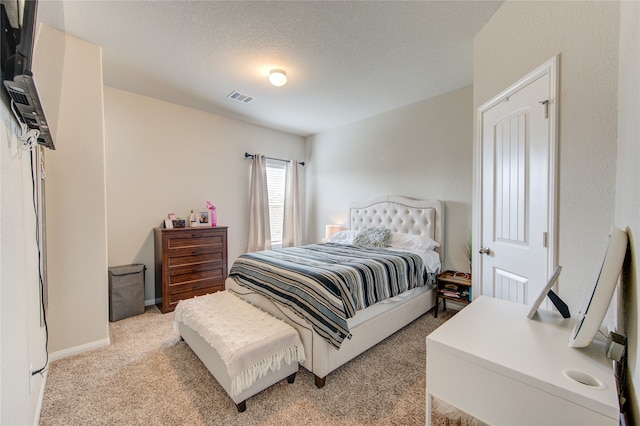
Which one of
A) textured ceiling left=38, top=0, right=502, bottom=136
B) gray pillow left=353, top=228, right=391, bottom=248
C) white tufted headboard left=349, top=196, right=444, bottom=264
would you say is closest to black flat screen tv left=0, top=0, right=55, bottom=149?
textured ceiling left=38, top=0, right=502, bottom=136

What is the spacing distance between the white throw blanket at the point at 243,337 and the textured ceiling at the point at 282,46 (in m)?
2.04

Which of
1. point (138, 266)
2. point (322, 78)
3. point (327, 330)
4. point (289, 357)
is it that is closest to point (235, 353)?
point (289, 357)

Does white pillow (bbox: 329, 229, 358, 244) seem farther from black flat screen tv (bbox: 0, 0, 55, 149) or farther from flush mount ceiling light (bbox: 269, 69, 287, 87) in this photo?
black flat screen tv (bbox: 0, 0, 55, 149)

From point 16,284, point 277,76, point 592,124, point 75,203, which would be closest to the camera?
point 16,284

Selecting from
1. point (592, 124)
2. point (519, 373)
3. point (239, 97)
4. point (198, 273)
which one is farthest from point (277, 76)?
point (519, 373)

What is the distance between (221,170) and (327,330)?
325 centimetres

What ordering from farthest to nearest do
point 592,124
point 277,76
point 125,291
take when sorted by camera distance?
point 125,291
point 277,76
point 592,124

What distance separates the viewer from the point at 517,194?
5.87 ft

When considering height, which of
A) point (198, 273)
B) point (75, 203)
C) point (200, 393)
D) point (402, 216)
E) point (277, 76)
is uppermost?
point (277, 76)

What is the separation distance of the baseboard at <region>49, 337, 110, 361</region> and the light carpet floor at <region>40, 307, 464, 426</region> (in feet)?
0.19

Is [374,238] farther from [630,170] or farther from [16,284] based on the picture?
[16,284]

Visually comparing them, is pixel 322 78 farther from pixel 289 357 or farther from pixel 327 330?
pixel 289 357

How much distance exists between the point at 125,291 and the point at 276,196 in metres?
2.72

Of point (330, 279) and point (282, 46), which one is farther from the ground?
point (282, 46)
